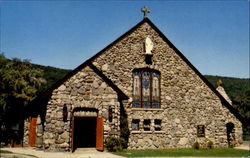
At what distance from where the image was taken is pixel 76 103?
15523mm

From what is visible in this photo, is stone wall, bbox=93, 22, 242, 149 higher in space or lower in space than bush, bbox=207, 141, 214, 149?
higher

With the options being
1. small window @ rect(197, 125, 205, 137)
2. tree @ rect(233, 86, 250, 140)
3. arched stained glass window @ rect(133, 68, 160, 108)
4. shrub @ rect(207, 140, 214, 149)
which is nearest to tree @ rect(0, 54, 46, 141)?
arched stained glass window @ rect(133, 68, 160, 108)

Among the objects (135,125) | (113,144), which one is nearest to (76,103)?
(113,144)

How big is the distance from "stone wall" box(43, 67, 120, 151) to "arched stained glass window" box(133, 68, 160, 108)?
3.67 m

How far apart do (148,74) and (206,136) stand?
6517 mm

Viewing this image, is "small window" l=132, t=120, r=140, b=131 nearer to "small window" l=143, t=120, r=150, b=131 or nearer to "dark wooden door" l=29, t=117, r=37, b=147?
"small window" l=143, t=120, r=150, b=131

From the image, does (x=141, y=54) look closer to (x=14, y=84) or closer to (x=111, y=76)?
(x=111, y=76)

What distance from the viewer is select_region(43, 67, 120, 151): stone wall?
1502cm

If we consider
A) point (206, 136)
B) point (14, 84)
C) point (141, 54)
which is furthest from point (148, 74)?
point (14, 84)

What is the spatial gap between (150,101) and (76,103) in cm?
640

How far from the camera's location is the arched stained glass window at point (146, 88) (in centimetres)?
1966

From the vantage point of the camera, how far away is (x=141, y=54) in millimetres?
20062

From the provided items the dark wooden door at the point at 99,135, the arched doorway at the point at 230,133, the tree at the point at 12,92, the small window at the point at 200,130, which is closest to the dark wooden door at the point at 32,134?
the tree at the point at 12,92

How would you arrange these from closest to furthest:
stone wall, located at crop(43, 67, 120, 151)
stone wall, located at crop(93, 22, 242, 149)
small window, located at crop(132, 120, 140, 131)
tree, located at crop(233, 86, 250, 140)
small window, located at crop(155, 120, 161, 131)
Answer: stone wall, located at crop(43, 67, 120, 151), small window, located at crop(132, 120, 140, 131), stone wall, located at crop(93, 22, 242, 149), small window, located at crop(155, 120, 161, 131), tree, located at crop(233, 86, 250, 140)
